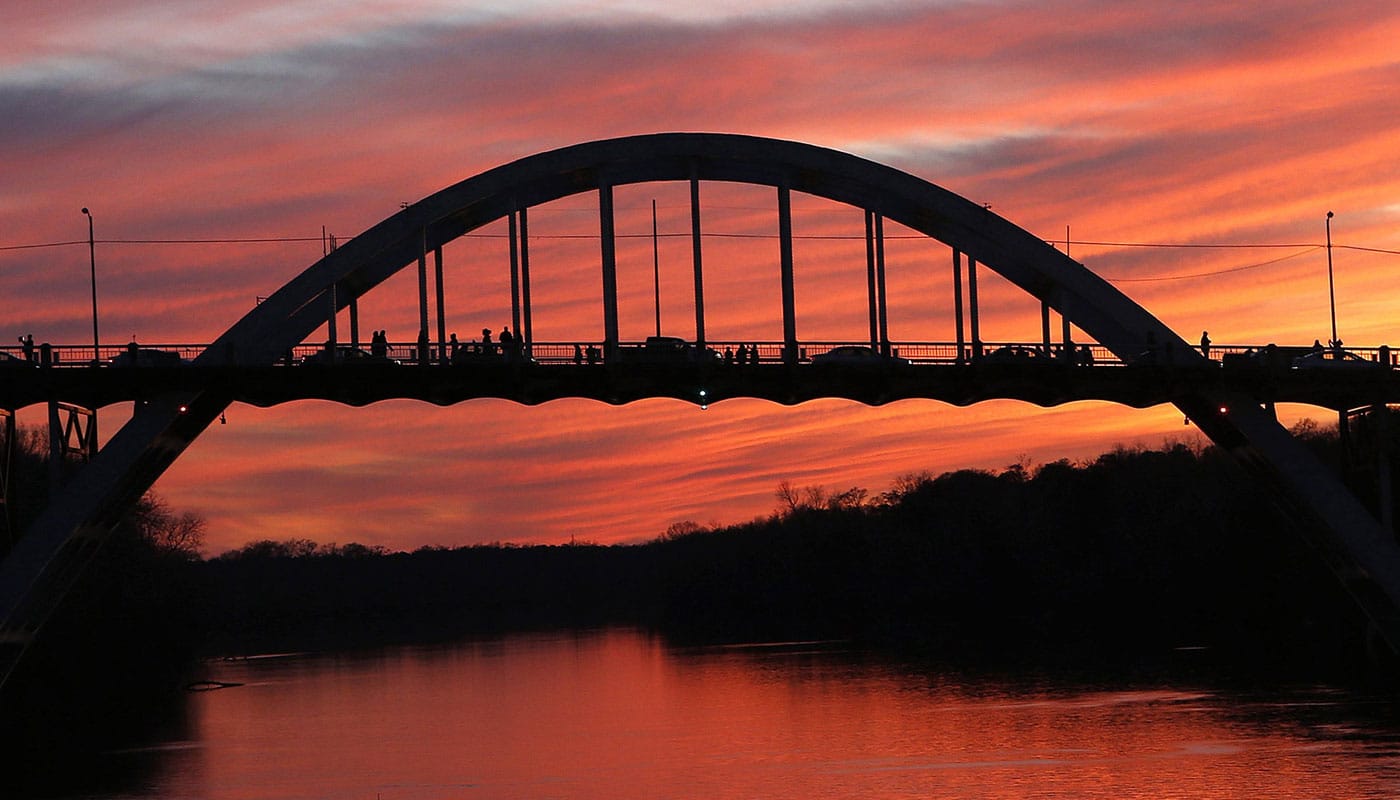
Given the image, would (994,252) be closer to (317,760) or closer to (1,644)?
(317,760)

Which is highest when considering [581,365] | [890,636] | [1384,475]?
[581,365]

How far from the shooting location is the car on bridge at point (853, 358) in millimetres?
62344

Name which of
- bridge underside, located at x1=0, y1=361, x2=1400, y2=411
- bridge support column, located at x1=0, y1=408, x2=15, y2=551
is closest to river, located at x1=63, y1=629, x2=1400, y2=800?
bridge support column, located at x1=0, y1=408, x2=15, y2=551

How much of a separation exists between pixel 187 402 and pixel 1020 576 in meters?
87.7

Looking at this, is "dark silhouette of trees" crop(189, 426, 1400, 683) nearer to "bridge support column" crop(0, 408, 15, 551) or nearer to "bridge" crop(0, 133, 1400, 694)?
→ "bridge" crop(0, 133, 1400, 694)

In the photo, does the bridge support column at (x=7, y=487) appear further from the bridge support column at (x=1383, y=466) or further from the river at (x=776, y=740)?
the bridge support column at (x=1383, y=466)

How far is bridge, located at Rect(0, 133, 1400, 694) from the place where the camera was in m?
58.0

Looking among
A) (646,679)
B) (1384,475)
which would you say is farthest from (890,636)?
(1384,475)

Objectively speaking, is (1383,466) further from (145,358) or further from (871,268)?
(145,358)

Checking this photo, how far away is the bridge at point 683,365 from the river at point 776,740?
855cm

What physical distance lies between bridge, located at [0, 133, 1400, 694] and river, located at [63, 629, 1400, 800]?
8.55 meters

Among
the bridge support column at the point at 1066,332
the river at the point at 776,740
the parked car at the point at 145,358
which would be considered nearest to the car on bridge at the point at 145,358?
the parked car at the point at 145,358

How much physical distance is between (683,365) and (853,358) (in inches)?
236

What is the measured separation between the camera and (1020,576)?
135625mm
